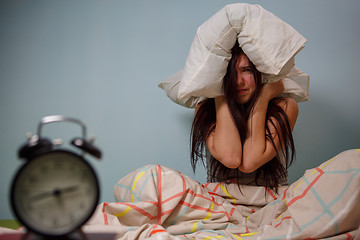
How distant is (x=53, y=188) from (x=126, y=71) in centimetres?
142

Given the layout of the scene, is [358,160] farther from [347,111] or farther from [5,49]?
[5,49]

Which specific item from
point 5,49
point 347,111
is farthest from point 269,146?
point 5,49

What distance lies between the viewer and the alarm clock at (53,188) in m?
0.47

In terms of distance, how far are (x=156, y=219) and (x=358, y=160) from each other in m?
0.64

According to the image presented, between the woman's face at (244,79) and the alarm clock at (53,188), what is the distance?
93cm

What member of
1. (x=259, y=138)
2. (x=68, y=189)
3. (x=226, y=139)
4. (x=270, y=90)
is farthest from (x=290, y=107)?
(x=68, y=189)

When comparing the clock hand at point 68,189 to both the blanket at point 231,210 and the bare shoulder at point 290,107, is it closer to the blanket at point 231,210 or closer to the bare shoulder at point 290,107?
the blanket at point 231,210

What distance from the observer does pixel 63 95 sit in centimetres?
183

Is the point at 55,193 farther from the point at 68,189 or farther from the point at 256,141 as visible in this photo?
the point at 256,141

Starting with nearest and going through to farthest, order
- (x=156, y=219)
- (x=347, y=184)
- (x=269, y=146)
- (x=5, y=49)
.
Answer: (x=347, y=184), (x=156, y=219), (x=269, y=146), (x=5, y=49)

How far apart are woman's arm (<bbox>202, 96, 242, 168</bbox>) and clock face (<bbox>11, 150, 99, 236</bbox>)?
2.84 feet

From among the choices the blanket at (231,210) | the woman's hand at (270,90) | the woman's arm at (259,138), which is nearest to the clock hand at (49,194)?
the blanket at (231,210)

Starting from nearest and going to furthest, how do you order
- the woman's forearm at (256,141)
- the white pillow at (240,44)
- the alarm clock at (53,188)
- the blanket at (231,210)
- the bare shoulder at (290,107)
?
the alarm clock at (53,188) → the blanket at (231,210) → the white pillow at (240,44) → the woman's forearm at (256,141) → the bare shoulder at (290,107)

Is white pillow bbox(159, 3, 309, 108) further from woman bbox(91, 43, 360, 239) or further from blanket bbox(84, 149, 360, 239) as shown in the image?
blanket bbox(84, 149, 360, 239)
